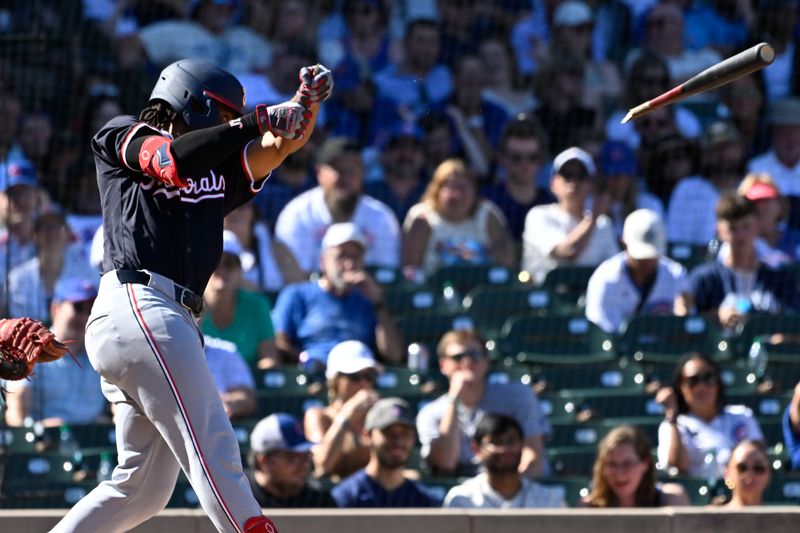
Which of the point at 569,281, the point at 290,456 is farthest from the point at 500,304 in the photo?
the point at 290,456

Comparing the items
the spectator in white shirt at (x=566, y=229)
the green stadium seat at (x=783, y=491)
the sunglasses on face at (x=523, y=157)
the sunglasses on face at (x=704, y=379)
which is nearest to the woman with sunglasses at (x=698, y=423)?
the sunglasses on face at (x=704, y=379)

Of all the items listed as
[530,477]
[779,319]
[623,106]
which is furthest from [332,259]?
[623,106]

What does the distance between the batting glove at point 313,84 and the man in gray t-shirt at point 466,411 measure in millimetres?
2628

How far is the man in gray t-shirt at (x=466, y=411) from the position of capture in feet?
20.2

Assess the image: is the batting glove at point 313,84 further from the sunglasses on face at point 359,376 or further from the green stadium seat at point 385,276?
the green stadium seat at point 385,276

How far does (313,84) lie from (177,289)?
629 mm

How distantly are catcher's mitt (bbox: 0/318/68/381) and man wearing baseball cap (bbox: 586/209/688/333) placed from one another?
3719 millimetres

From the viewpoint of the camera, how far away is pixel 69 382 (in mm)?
6629

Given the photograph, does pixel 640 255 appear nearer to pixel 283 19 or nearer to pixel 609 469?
pixel 609 469

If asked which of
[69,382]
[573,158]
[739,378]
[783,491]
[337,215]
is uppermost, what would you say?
[573,158]

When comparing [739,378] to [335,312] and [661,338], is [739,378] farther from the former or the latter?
[335,312]

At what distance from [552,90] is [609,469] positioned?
390 cm

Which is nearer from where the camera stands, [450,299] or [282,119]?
[282,119]

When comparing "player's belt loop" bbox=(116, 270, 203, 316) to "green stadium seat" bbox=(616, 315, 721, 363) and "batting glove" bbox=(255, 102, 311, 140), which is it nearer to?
"batting glove" bbox=(255, 102, 311, 140)
